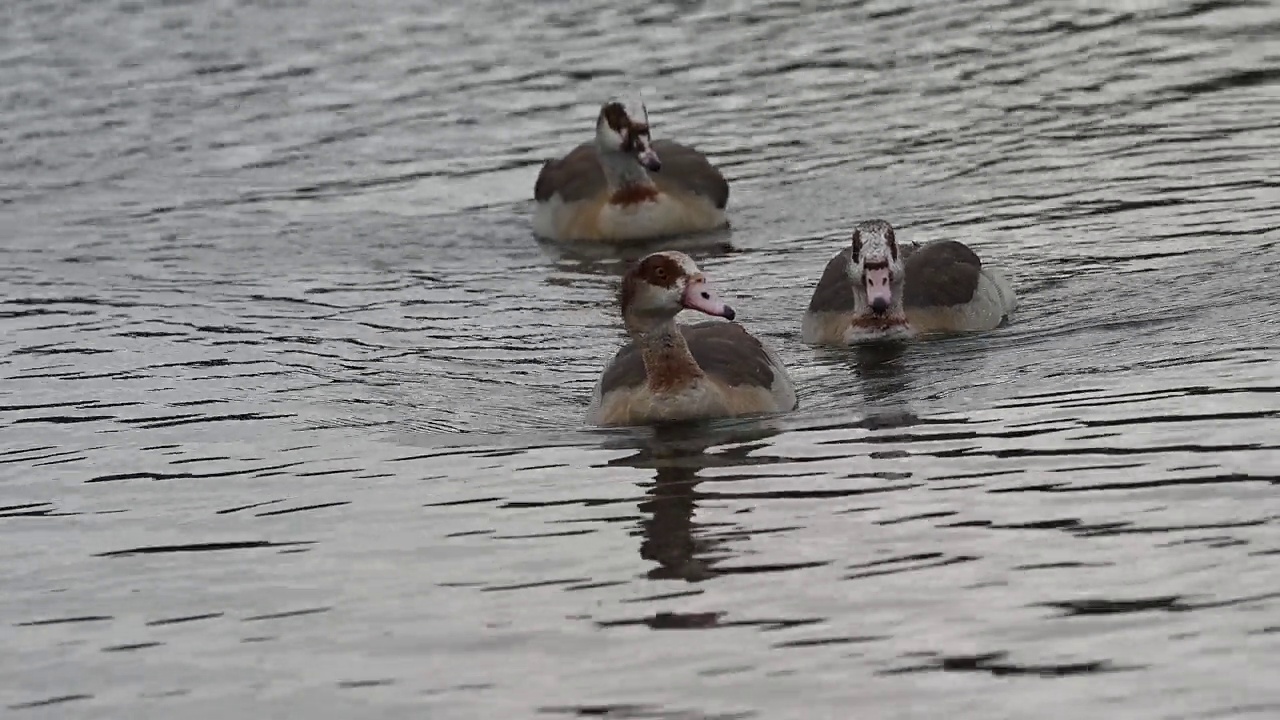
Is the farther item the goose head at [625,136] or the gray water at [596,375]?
the goose head at [625,136]

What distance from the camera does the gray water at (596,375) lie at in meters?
8.60

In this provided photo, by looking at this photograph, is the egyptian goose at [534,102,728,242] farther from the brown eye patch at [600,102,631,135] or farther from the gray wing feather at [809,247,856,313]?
the gray wing feather at [809,247,856,313]

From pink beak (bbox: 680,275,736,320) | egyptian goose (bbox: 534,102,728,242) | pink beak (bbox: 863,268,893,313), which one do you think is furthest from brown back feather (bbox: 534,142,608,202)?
pink beak (bbox: 680,275,736,320)

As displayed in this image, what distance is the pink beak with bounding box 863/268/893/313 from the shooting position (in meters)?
15.0

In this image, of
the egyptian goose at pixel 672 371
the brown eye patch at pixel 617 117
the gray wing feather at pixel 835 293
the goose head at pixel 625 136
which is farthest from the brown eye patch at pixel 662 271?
the brown eye patch at pixel 617 117

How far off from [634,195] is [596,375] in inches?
231

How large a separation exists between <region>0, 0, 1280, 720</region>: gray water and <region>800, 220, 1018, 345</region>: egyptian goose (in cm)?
25

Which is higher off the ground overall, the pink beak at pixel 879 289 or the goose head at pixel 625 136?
the goose head at pixel 625 136

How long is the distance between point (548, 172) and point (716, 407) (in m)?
7.98

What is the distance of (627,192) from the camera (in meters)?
20.6

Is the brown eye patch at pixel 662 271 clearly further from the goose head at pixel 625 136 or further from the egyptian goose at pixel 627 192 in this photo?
the egyptian goose at pixel 627 192

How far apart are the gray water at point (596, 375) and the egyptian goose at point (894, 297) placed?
9.7 inches

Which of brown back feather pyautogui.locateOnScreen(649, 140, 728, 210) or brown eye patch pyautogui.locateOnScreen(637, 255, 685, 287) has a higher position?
brown eye patch pyautogui.locateOnScreen(637, 255, 685, 287)

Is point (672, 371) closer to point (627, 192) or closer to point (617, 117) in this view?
point (617, 117)
